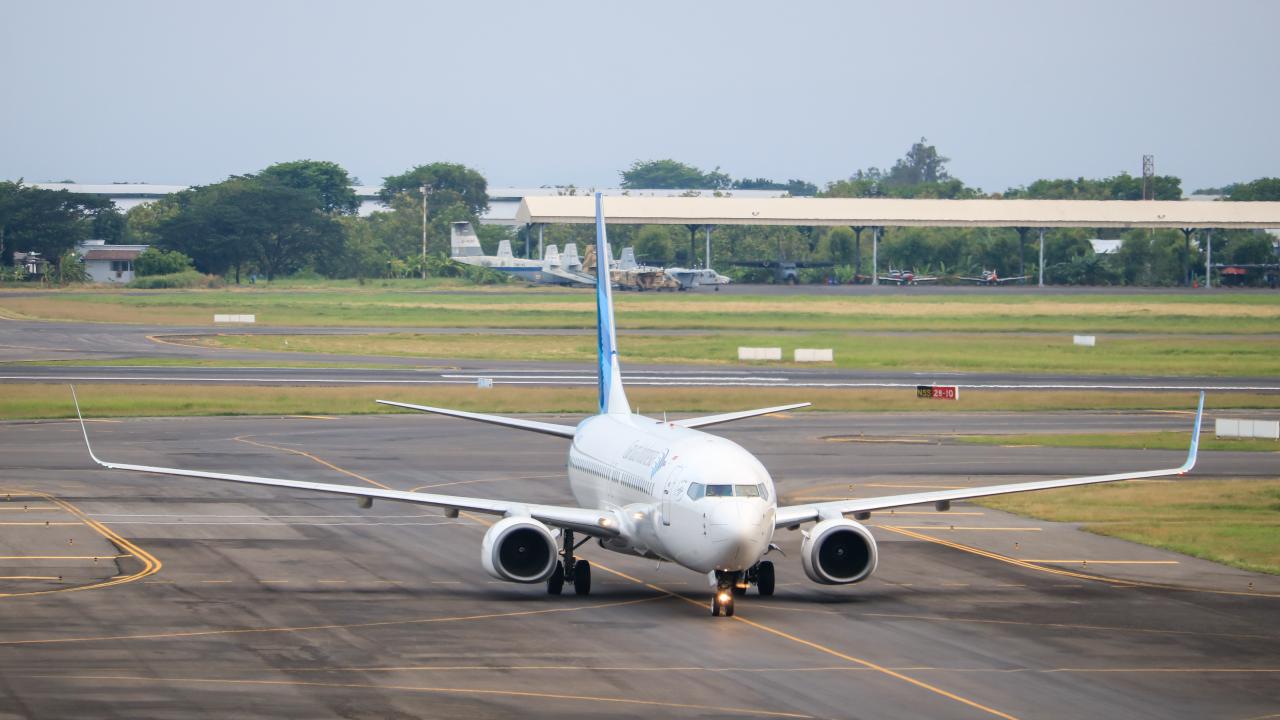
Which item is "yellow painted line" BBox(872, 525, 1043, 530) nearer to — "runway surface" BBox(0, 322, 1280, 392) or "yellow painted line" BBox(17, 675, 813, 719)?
"yellow painted line" BBox(17, 675, 813, 719)

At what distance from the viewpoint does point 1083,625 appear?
3206cm

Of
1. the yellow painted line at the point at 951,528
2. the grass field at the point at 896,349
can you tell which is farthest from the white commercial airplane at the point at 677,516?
the grass field at the point at 896,349

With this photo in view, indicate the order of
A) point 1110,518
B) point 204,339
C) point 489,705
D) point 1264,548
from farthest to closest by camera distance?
point 204,339, point 1110,518, point 1264,548, point 489,705

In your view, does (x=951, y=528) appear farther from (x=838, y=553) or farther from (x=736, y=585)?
(x=736, y=585)

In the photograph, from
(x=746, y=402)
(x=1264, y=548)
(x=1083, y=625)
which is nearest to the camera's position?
(x=1083, y=625)

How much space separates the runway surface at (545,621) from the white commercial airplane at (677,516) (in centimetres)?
94

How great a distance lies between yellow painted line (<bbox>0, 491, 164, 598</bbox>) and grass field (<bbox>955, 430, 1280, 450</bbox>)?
37.3m

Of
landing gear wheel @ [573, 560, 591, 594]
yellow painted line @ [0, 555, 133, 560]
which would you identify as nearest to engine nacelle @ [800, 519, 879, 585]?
landing gear wheel @ [573, 560, 591, 594]

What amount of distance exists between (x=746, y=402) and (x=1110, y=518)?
3013 cm

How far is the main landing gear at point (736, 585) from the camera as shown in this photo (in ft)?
103

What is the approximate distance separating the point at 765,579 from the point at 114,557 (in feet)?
54.7

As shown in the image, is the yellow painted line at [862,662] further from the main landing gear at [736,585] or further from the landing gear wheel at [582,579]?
the landing gear wheel at [582,579]

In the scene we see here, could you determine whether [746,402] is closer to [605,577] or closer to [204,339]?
[605,577]

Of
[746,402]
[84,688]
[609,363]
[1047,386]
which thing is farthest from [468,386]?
[84,688]
